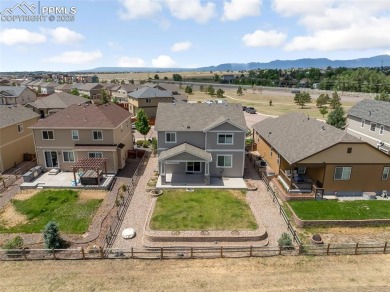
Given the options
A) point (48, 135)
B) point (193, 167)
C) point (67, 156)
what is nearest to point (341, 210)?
point (193, 167)

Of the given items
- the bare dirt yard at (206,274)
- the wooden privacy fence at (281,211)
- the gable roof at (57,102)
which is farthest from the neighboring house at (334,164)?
the gable roof at (57,102)

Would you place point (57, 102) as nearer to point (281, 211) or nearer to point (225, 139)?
point (225, 139)

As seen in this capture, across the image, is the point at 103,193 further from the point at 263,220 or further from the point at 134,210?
the point at 263,220

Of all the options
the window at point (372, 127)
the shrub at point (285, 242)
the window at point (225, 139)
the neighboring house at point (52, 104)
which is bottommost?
the shrub at point (285, 242)

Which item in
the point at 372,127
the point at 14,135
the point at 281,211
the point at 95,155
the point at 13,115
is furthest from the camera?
the point at 372,127

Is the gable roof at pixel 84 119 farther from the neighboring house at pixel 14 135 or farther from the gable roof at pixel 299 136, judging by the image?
the gable roof at pixel 299 136

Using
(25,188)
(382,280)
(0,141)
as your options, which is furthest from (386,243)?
(0,141)

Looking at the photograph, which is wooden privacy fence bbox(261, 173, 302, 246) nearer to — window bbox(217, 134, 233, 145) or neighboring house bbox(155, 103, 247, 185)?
neighboring house bbox(155, 103, 247, 185)

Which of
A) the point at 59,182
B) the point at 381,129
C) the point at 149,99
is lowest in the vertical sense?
the point at 59,182
